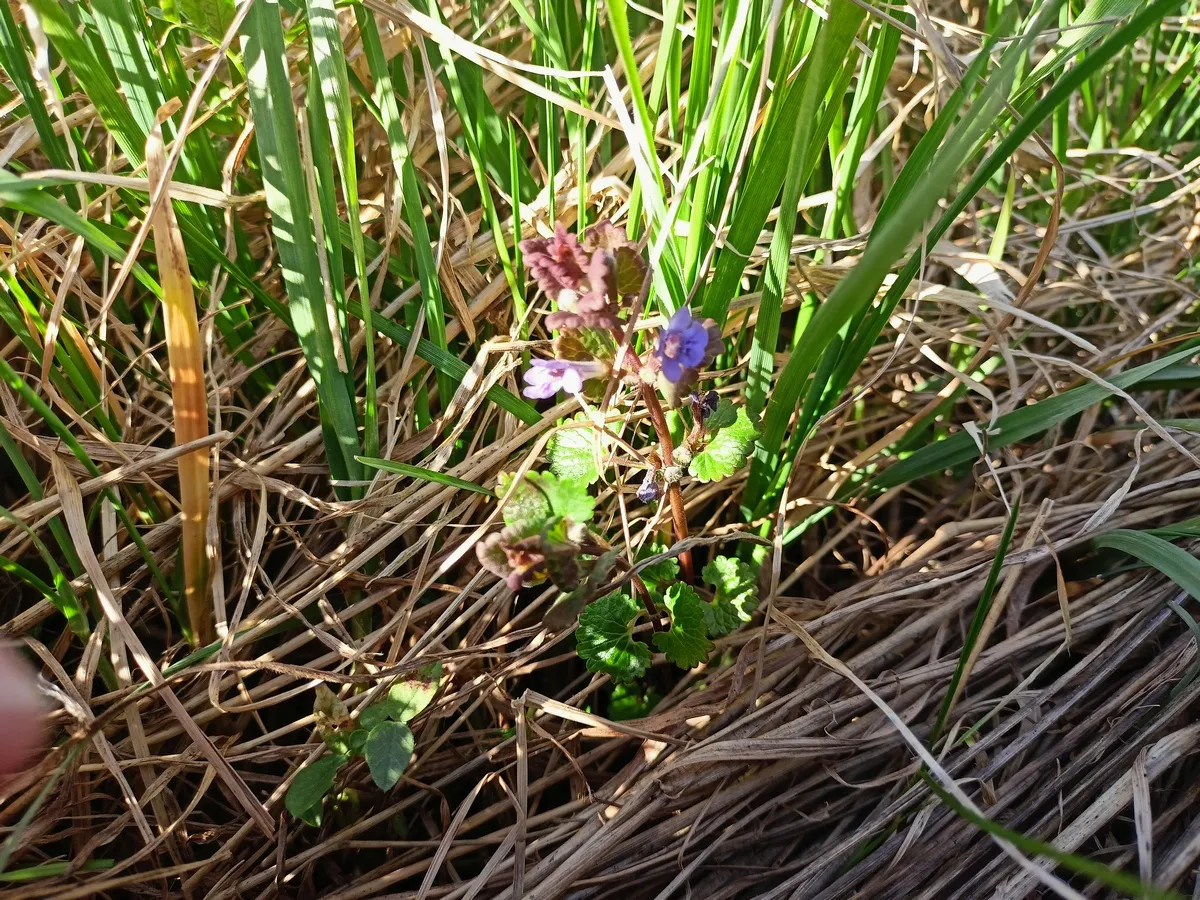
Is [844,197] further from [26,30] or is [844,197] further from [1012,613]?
[26,30]

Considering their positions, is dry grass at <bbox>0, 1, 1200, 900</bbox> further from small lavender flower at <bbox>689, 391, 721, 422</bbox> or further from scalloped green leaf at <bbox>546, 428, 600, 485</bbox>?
small lavender flower at <bbox>689, 391, 721, 422</bbox>

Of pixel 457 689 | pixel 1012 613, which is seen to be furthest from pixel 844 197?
pixel 457 689

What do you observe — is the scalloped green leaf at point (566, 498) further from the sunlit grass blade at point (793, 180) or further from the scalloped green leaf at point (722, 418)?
the sunlit grass blade at point (793, 180)

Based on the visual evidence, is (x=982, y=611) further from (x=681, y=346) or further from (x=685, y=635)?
(x=681, y=346)

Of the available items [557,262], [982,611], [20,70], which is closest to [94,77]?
[20,70]

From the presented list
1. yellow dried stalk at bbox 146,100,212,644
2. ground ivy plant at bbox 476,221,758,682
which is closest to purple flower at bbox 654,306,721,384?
ground ivy plant at bbox 476,221,758,682

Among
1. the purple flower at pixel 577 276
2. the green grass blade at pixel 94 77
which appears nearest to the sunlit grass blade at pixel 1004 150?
the purple flower at pixel 577 276

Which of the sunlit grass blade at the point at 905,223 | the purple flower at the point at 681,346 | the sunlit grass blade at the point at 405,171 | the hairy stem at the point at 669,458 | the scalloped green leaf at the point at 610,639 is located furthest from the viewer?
the sunlit grass blade at the point at 405,171
